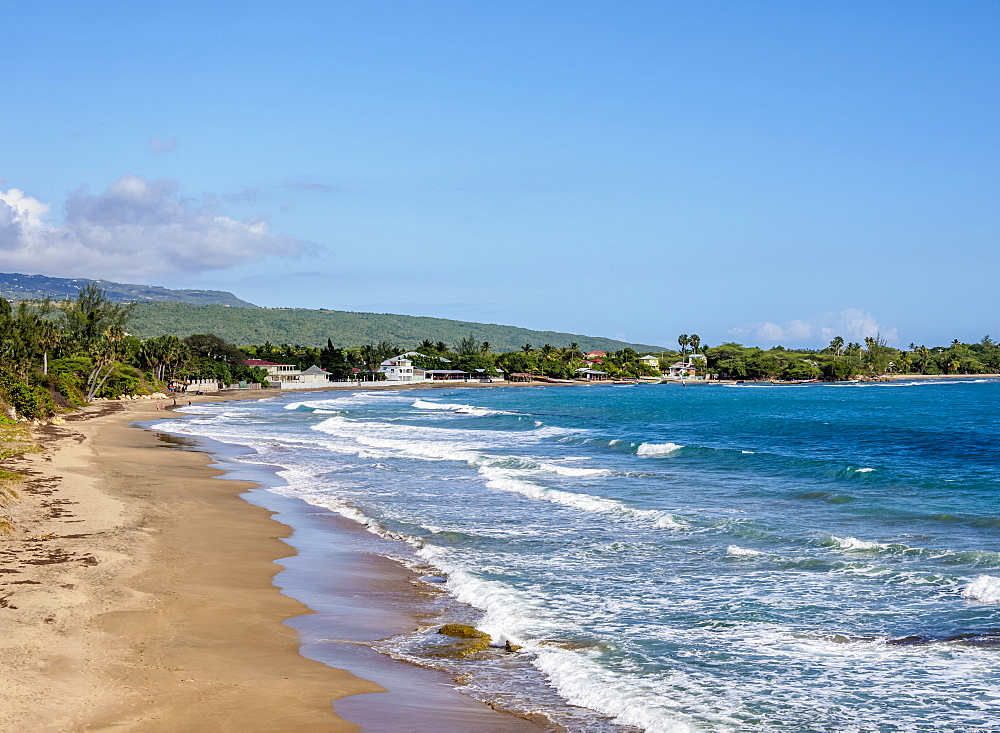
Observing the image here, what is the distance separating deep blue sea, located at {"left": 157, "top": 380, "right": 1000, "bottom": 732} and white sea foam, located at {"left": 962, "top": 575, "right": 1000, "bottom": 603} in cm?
4

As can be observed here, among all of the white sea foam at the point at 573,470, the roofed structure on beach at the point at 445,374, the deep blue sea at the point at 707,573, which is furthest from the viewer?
the roofed structure on beach at the point at 445,374

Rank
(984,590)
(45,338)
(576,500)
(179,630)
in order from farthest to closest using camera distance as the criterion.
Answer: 1. (45,338)
2. (576,500)
3. (984,590)
4. (179,630)

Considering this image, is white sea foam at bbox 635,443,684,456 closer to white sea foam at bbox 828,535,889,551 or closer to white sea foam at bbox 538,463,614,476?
white sea foam at bbox 538,463,614,476

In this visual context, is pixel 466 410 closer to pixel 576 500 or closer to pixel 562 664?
pixel 576 500

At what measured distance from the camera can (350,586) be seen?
15.0 m

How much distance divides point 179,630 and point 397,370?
160463 mm

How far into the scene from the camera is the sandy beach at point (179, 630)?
8.66 m

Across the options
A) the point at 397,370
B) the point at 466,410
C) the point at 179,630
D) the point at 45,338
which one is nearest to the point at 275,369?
the point at 397,370

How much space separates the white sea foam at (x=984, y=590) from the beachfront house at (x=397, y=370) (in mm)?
157502

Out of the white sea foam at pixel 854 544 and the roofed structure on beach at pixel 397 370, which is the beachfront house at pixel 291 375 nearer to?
the roofed structure on beach at pixel 397 370

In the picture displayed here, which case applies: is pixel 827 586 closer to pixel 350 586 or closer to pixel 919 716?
pixel 919 716

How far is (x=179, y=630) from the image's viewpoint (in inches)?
453

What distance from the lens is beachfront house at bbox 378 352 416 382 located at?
17025cm

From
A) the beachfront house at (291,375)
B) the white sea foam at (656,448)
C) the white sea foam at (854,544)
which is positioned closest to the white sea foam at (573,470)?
the white sea foam at (656,448)
